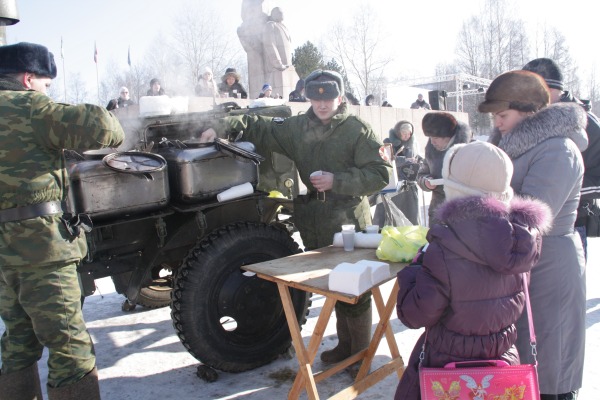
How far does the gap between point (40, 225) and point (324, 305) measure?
4.71 ft

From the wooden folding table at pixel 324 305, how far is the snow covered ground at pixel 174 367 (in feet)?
0.64

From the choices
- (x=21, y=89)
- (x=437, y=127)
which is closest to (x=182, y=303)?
(x=21, y=89)

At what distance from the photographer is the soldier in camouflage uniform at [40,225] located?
2492 mm

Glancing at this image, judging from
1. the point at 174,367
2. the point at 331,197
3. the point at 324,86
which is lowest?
the point at 174,367

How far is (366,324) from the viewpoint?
343cm

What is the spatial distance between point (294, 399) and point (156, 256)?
1.18 metres

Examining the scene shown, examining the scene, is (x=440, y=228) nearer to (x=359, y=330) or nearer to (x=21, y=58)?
(x=359, y=330)

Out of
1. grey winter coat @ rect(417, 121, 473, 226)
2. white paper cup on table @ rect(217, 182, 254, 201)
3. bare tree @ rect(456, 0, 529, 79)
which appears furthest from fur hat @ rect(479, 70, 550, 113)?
bare tree @ rect(456, 0, 529, 79)

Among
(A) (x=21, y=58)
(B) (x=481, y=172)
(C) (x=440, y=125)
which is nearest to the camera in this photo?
(B) (x=481, y=172)

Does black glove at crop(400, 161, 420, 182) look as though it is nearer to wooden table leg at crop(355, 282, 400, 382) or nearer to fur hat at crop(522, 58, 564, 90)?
fur hat at crop(522, 58, 564, 90)

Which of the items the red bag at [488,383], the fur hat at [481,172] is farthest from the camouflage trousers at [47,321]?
the fur hat at [481,172]

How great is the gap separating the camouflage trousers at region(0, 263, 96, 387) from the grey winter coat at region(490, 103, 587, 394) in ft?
6.96

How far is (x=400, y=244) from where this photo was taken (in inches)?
110

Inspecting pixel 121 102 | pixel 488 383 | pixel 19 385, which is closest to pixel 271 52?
pixel 121 102
